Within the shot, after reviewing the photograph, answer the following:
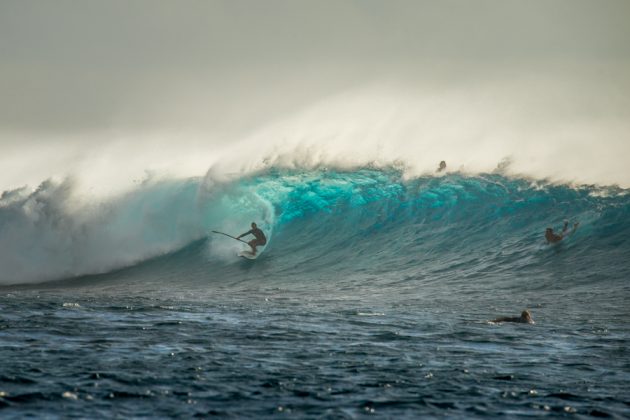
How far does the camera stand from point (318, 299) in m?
19.9

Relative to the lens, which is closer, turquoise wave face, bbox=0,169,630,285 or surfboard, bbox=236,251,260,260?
turquoise wave face, bbox=0,169,630,285

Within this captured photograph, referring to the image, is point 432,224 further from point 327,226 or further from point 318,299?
point 318,299

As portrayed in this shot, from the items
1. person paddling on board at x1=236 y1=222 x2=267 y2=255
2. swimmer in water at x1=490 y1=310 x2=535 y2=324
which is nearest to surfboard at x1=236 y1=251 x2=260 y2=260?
person paddling on board at x1=236 y1=222 x2=267 y2=255

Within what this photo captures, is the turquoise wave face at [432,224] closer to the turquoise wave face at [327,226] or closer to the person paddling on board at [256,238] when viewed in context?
the turquoise wave face at [327,226]

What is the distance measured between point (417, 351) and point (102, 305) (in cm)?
789

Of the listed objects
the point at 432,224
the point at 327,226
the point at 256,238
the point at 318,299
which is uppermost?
the point at 432,224

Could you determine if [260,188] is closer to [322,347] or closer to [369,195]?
[369,195]

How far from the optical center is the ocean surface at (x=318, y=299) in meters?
10.2

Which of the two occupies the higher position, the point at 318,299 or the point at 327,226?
the point at 327,226

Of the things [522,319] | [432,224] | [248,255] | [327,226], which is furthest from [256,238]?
[522,319]

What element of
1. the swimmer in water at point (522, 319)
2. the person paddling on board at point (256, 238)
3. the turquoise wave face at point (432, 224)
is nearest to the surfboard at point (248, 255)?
the person paddling on board at point (256, 238)

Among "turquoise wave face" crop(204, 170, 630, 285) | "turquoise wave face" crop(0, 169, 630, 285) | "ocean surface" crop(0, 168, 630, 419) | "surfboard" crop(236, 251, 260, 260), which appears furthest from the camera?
"surfboard" crop(236, 251, 260, 260)

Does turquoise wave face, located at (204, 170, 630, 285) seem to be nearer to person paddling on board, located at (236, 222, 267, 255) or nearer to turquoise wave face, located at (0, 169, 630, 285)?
turquoise wave face, located at (0, 169, 630, 285)

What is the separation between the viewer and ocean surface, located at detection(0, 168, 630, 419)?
10.2m
